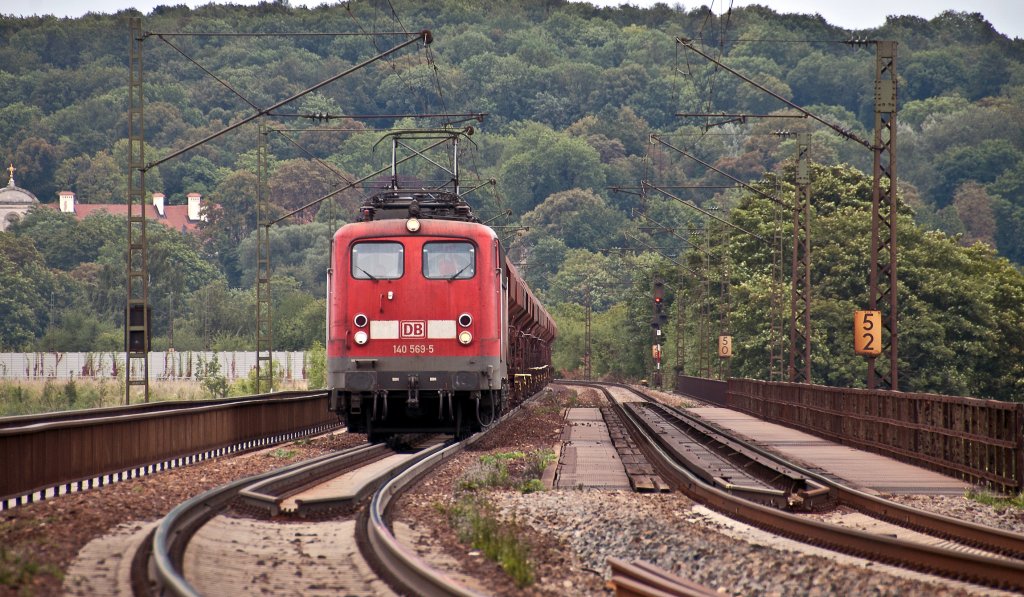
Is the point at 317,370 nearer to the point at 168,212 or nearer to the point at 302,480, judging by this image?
the point at 302,480

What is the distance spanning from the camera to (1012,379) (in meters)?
61.8

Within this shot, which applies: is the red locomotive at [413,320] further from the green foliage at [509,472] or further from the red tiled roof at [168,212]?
the red tiled roof at [168,212]

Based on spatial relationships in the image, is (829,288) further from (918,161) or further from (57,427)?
(918,161)

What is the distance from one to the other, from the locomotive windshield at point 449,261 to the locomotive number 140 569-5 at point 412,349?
1109mm

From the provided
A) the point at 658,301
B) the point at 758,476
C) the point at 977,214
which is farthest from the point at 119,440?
the point at 977,214

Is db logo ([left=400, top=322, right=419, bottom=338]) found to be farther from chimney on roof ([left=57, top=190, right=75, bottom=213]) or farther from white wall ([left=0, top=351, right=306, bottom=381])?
chimney on roof ([left=57, top=190, right=75, bottom=213])

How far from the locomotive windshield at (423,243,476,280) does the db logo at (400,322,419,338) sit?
773 mm

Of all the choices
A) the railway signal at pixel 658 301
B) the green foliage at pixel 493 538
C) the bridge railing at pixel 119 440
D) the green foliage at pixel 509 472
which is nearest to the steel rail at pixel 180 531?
the bridge railing at pixel 119 440

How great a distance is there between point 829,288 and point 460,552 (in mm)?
57193

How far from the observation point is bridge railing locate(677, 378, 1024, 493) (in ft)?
47.9

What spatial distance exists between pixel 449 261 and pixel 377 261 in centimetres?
112

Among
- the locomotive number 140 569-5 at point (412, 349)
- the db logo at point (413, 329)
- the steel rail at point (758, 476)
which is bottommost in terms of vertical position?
the steel rail at point (758, 476)

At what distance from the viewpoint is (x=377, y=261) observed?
19406 millimetres

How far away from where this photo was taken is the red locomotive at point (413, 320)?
62.0ft
